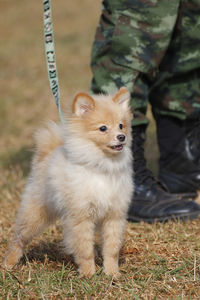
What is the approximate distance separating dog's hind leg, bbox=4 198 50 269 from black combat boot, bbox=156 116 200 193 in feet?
4.93

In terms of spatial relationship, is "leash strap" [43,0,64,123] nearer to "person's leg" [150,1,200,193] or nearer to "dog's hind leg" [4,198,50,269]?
"dog's hind leg" [4,198,50,269]

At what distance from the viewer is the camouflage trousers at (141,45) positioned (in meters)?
2.99

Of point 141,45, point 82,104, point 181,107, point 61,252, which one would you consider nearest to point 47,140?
point 82,104

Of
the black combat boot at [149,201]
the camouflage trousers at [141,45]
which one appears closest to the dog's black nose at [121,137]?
the camouflage trousers at [141,45]

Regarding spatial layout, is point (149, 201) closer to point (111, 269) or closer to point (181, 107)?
point (181, 107)

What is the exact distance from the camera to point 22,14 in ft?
52.1

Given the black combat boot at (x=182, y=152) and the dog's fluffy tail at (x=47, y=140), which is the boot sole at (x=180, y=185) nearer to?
the black combat boot at (x=182, y=152)

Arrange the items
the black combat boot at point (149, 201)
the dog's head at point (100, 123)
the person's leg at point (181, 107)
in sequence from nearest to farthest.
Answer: the dog's head at point (100, 123) < the black combat boot at point (149, 201) < the person's leg at point (181, 107)

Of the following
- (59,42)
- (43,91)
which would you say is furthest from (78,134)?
(59,42)

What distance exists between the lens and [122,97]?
2434 mm

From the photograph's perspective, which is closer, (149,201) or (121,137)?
(121,137)

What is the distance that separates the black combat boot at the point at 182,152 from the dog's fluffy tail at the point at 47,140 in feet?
4.46

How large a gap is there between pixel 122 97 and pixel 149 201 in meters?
1.09

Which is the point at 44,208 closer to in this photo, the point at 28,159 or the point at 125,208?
the point at 125,208
